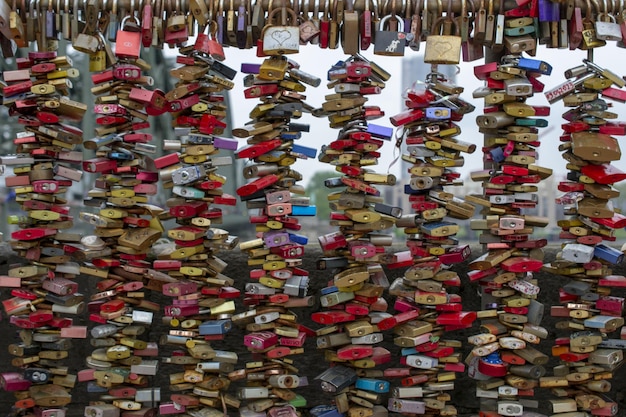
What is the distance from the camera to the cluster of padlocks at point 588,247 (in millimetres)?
3246

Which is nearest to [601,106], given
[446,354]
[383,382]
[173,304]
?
[446,354]

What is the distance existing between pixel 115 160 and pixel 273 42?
0.81 meters

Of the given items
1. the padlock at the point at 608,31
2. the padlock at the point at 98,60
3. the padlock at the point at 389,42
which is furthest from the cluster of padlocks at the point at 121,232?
the padlock at the point at 608,31

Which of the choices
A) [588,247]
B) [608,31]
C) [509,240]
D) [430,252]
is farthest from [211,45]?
[588,247]

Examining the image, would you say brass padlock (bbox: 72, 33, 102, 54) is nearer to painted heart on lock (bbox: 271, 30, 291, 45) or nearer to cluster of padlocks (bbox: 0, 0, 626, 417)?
cluster of padlocks (bbox: 0, 0, 626, 417)

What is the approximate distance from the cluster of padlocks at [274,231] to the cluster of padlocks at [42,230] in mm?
719

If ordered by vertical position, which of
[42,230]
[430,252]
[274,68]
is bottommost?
[430,252]

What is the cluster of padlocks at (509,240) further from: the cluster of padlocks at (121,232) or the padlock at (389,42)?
the cluster of padlocks at (121,232)

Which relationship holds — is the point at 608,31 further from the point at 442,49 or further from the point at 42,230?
Result: the point at 42,230

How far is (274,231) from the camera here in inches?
130

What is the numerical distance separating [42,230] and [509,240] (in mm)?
1921

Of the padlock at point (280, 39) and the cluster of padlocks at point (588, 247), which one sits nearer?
the padlock at point (280, 39)

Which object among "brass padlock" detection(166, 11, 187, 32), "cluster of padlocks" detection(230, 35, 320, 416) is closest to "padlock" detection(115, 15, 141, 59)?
"brass padlock" detection(166, 11, 187, 32)

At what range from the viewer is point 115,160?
3.30 meters
